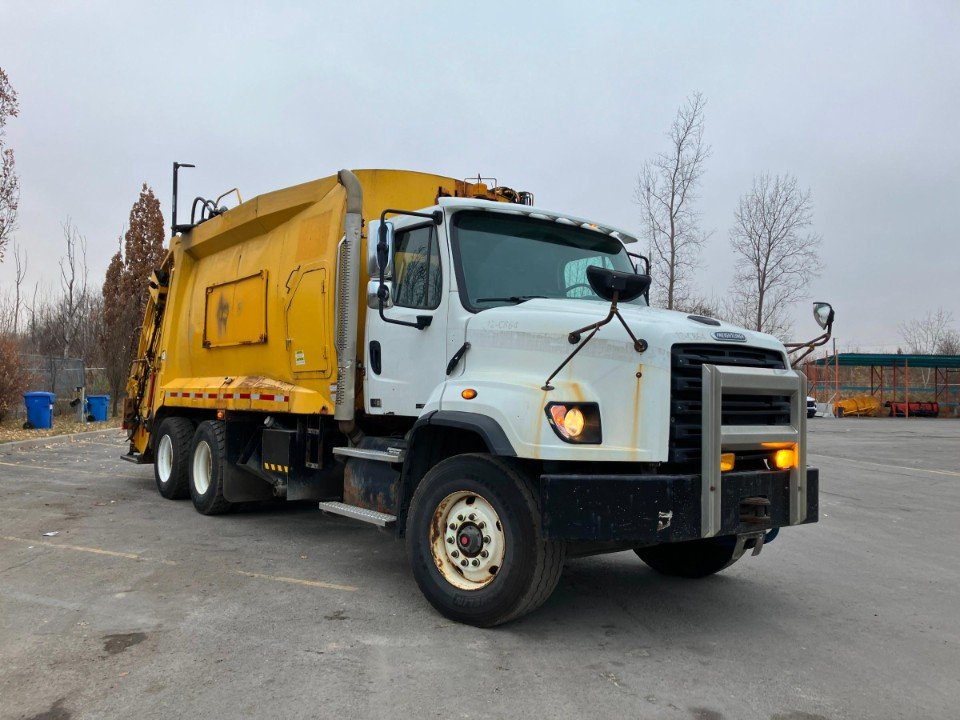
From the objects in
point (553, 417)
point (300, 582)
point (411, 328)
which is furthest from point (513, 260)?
point (300, 582)

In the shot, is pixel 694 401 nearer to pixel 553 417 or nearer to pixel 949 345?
pixel 553 417

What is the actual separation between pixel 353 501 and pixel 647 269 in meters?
3.20

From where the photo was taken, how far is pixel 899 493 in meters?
11.4

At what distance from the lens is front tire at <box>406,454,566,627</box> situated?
4387 mm

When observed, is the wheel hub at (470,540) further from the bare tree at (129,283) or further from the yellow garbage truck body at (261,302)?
the bare tree at (129,283)

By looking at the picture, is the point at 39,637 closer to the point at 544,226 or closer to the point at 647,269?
the point at 544,226

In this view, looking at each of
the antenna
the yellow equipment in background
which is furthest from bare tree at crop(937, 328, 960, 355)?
the antenna

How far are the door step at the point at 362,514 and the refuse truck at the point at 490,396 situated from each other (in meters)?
0.02

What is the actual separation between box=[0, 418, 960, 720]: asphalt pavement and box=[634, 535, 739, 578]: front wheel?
0.11 metres

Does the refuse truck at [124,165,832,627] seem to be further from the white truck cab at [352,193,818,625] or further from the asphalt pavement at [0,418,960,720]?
the asphalt pavement at [0,418,960,720]

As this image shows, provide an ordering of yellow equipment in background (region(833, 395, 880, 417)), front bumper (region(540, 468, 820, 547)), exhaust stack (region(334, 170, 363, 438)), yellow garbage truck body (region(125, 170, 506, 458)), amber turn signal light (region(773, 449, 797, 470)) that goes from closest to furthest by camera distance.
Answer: front bumper (region(540, 468, 820, 547)), amber turn signal light (region(773, 449, 797, 470)), exhaust stack (region(334, 170, 363, 438)), yellow garbage truck body (region(125, 170, 506, 458)), yellow equipment in background (region(833, 395, 880, 417))

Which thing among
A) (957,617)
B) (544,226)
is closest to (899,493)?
(957,617)

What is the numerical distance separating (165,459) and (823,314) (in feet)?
25.5

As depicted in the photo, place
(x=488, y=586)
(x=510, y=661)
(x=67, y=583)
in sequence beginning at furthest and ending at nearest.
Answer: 1. (x=67, y=583)
2. (x=488, y=586)
3. (x=510, y=661)
